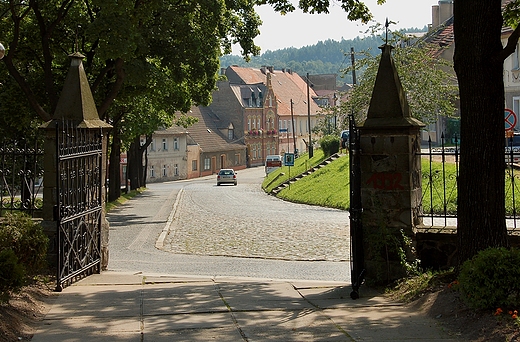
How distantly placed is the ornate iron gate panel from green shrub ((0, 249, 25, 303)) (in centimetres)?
165

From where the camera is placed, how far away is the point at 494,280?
7.39 m

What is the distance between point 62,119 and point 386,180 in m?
4.72

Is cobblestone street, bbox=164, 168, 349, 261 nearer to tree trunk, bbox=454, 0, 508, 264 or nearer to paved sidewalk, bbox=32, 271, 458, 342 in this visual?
paved sidewalk, bbox=32, 271, 458, 342

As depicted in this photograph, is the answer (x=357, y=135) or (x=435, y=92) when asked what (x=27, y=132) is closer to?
(x=435, y=92)

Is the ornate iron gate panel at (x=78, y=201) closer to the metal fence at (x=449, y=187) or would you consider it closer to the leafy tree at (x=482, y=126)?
the metal fence at (x=449, y=187)

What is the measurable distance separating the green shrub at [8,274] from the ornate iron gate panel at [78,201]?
64.9 inches

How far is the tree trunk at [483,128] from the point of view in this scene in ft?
29.2

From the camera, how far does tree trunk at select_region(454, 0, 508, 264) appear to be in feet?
29.2

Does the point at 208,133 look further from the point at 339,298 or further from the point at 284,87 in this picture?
the point at 339,298

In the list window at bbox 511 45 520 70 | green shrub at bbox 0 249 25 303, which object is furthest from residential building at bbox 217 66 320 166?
green shrub at bbox 0 249 25 303

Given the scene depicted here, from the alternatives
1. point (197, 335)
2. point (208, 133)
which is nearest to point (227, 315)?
point (197, 335)

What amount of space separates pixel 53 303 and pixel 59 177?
5.70 feet

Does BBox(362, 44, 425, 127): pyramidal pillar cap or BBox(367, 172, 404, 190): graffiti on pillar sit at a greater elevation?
BBox(362, 44, 425, 127): pyramidal pillar cap

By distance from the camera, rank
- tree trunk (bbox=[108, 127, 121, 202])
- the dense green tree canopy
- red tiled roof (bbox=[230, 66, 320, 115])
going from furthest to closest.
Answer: red tiled roof (bbox=[230, 66, 320, 115])
tree trunk (bbox=[108, 127, 121, 202])
the dense green tree canopy
